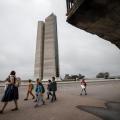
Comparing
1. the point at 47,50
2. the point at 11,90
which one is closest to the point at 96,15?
the point at 11,90

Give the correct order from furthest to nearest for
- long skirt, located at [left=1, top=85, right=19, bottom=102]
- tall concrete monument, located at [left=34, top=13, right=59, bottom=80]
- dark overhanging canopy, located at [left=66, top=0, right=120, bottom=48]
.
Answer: tall concrete monument, located at [left=34, top=13, right=59, bottom=80] < long skirt, located at [left=1, top=85, right=19, bottom=102] < dark overhanging canopy, located at [left=66, top=0, right=120, bottom=48]

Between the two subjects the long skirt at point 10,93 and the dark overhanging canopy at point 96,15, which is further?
the long skirt at point 10,93

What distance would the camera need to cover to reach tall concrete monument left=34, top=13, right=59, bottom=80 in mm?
55669

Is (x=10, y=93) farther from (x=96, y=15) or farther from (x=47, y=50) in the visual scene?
(x=47, y=50)

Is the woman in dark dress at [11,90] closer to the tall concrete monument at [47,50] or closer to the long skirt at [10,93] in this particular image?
the long skirt at [10,93]

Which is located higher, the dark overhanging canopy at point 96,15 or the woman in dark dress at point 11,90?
the dark overhanging canopy at point 96,15

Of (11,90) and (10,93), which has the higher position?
(11,90)

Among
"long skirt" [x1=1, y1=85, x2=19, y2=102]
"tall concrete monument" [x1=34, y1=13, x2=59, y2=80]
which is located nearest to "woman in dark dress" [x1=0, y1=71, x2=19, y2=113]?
"long skirt" [x1=1, y1=85, x2=19, y2=102]

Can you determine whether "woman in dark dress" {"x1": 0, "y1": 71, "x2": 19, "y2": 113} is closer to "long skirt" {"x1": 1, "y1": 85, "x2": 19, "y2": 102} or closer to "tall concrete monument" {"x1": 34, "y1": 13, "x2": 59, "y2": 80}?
"long skirt" {"x1": 1, "y1": 85, "x2": 19, "y2": 102}

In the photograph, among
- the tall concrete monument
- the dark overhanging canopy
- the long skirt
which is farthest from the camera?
the tall concrete monument

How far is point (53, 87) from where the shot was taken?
44.9ft

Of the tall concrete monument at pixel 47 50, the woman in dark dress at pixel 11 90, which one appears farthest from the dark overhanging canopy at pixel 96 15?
the tall concrete monument at pixel 47 50

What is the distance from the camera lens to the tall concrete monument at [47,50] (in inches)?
2192

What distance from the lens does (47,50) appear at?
186 ft
